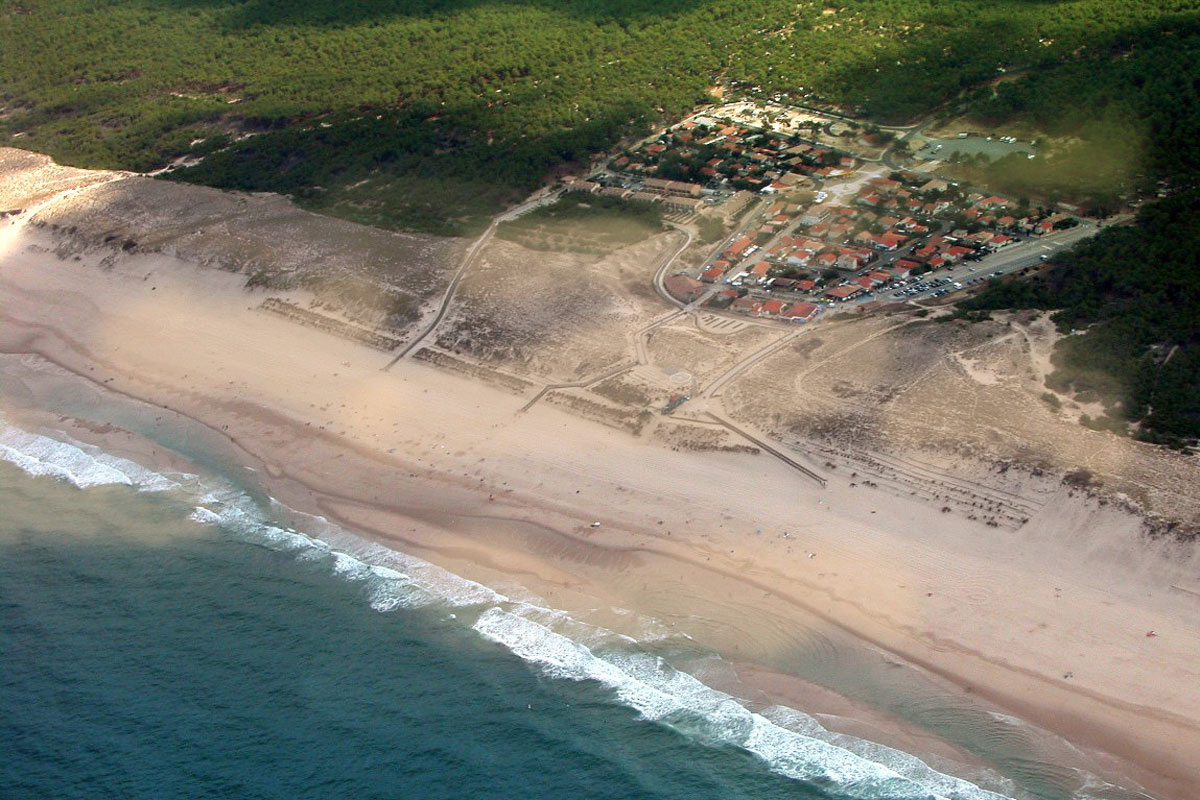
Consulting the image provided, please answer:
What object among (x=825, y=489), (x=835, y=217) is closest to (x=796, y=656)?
(x=825, y=489)

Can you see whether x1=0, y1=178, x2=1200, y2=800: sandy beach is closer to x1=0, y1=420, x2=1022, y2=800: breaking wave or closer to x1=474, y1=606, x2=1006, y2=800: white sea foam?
x1=0, y1=420, x2=1022, y2=800: breaking wave

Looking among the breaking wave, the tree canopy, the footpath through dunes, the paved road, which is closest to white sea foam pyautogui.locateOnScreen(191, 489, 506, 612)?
the breaking wave

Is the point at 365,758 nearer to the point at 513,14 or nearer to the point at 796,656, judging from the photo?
the point at 796,656

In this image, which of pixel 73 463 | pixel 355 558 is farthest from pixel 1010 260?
pixel 73 463

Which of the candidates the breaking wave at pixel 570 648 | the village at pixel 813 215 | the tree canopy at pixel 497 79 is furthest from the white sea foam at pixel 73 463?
the village at pixel 813 215

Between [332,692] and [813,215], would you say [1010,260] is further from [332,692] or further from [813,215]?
[332,692]

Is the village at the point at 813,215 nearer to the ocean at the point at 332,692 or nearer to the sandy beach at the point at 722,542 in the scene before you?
the sandy beach at the point at 722,542
